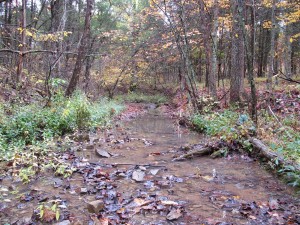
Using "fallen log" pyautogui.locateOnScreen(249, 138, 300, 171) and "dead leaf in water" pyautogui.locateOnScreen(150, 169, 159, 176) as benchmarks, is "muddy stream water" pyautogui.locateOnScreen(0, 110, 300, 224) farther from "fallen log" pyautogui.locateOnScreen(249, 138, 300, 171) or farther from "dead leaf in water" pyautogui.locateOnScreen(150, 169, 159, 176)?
"fallen log" pyautogui.locateOnScreen(249, 138, 300, 171)

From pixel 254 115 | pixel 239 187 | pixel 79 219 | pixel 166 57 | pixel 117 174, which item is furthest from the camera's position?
pixel 166 57

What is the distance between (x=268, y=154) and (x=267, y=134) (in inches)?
62.5

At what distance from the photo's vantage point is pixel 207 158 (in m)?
7.11

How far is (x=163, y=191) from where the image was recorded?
4.77 metres

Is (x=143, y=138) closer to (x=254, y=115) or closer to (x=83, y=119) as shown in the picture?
(x=83, y=119)

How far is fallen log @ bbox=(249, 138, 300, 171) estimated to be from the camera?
16.9 ft

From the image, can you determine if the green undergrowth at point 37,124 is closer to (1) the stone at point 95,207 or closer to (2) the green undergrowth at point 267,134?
(1) the stone at point 95,207

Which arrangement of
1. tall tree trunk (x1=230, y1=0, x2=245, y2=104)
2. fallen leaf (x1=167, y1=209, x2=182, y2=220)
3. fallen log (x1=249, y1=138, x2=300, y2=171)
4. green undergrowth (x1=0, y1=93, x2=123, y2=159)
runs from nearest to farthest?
1. fallen leaf (x1=167, y1=209, x2=182, y2=220)
2. fallen log (x1=249, y1=138, x2=300, y2=171)
3. green undergrowth (x1=0, y1=93, x2=123, y2=159)
4. tall tree trunk (x1=230, y1=0, x2=245, y2=104)

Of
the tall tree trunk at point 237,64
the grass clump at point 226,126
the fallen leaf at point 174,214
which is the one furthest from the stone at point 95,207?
the tall tree trunk at point 237,64

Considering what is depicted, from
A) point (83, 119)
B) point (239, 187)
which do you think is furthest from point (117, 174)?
point (83, 119)

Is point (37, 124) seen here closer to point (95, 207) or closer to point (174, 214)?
point (95, 207)

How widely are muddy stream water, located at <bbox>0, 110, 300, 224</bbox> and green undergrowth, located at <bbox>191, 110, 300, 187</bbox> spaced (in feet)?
1.07

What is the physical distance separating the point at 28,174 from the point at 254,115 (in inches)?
255

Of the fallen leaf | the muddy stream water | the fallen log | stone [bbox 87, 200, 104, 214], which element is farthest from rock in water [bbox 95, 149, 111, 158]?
the fallen log
